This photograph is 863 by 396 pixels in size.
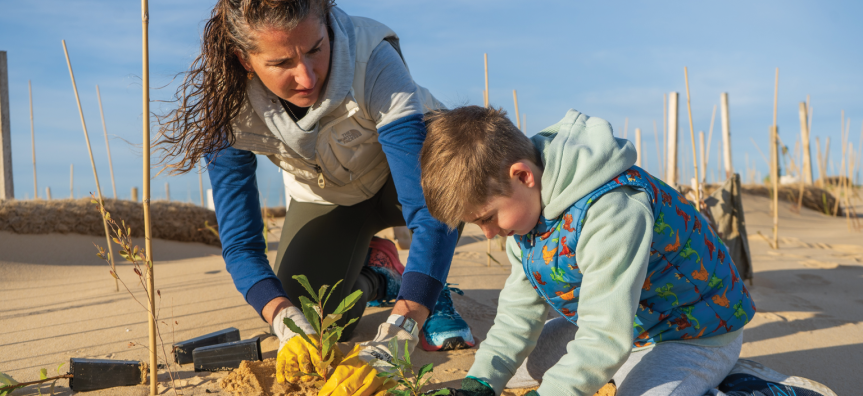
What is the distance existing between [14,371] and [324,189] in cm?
131

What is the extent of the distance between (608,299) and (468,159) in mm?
458

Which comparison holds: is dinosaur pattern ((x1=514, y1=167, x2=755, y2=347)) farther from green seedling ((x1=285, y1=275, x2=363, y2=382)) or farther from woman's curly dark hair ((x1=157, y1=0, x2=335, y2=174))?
woman's curly dark hair ((x1=157, y1=0, x2=335, y2=174))

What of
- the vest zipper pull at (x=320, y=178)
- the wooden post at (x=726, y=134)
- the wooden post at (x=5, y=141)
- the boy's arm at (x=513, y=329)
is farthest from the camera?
the wooden post at (x=726, y=134)

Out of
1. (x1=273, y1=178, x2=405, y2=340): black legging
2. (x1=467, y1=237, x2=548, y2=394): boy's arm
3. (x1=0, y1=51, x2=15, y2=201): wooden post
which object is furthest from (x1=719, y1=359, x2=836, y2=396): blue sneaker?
(x1=0, y1=51, x2=15, y2=201): wooden post

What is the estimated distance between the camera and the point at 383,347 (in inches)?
61.1

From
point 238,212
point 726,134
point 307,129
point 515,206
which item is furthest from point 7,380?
point 726,134

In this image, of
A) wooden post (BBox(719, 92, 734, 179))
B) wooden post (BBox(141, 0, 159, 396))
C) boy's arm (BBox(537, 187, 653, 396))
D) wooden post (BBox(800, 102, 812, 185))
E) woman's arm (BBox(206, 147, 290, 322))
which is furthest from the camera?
wooden post (BBox(800, 102, 812, 185))

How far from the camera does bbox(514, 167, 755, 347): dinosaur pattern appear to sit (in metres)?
1.35

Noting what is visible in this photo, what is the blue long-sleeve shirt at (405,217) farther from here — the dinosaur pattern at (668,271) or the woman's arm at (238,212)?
the dinosaur pattern at (668,271)

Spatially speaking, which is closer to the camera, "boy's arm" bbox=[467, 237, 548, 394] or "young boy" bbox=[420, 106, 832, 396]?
"young boy" bbox=[420, 106, 832, 396]

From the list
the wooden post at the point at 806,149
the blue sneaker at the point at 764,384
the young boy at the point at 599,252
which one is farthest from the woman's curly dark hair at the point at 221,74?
the wooden post at the point at 806,149

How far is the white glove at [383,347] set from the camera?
4.95 feet

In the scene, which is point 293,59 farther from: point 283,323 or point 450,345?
point 450,345

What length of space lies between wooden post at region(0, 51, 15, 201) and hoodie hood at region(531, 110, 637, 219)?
5.82 metres
